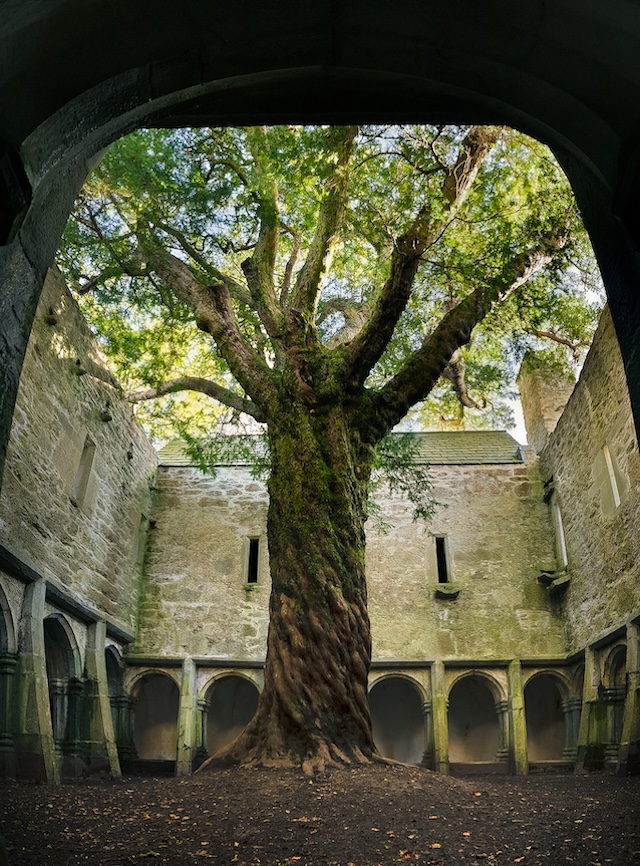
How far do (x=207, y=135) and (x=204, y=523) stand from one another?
274 inches

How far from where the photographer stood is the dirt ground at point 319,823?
302 cm

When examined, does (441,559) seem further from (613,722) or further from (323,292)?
(323,292)

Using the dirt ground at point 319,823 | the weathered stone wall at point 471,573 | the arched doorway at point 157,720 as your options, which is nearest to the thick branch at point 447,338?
the dirt ground at point 319,823

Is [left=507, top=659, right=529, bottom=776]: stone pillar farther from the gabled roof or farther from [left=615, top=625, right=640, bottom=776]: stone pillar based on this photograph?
the gabled roof

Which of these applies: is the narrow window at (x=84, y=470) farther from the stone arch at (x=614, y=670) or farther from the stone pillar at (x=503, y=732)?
the stone arch at (x=614, y=670)

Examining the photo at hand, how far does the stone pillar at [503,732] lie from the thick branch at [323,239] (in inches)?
291

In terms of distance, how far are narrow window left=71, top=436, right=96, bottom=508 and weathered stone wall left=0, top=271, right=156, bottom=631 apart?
15mm

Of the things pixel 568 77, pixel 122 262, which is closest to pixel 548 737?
pixel 122 262

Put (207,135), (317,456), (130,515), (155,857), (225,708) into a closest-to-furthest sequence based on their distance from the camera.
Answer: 1. (155,857)
2. (317,456)
3. (207,135)
4. (130,515)
5. (225,708)

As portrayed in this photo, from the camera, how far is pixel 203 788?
4.44 m

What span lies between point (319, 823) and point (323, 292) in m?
7.59

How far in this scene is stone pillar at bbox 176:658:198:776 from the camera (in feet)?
34.3

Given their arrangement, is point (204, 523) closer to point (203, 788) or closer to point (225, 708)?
point (225, 708)

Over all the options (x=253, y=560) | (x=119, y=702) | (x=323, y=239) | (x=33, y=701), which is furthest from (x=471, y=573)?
(x=33, y=701)
